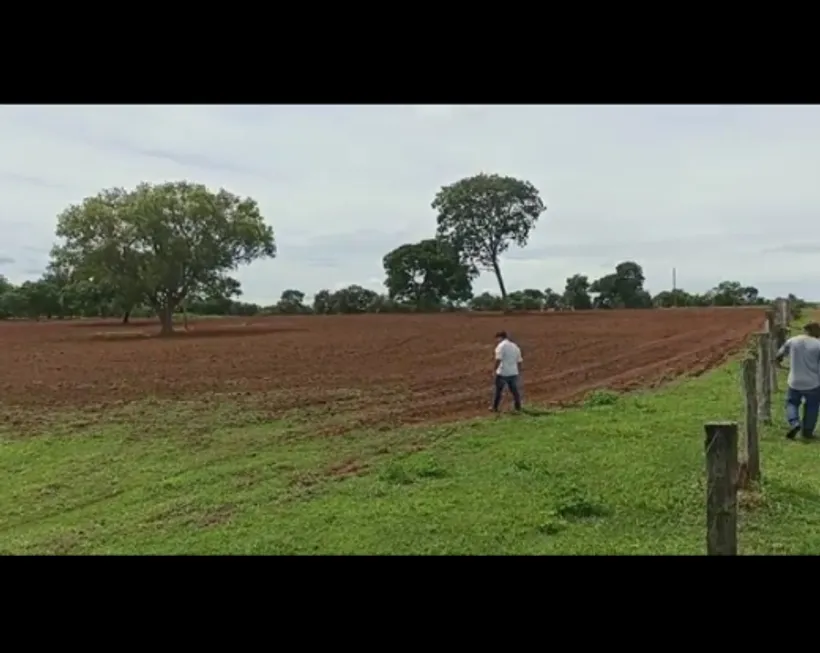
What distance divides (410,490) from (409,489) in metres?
0.05

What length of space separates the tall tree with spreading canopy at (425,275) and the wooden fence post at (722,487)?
59.8 m

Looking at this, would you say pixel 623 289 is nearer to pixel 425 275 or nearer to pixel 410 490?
pixel 425 275

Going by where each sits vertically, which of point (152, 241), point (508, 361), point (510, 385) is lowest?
point (510, 385)

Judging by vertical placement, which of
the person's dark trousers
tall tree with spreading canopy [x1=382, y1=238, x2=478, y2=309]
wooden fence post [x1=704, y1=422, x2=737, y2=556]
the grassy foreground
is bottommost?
the grassy foreground

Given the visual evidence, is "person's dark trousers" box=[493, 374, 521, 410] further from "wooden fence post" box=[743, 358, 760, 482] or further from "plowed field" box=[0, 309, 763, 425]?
"wooden fence post" box=[743, 358, 760, 482]

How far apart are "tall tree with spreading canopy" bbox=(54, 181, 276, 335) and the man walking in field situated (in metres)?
34.4

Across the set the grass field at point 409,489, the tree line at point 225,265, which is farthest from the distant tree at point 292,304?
the grass field at point 409,489

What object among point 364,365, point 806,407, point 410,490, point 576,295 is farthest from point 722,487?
point 576,295

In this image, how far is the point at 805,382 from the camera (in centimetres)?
916

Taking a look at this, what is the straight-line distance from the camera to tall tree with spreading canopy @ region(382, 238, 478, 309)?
210 ft

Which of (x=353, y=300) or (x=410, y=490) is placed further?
(x=353, y=300)

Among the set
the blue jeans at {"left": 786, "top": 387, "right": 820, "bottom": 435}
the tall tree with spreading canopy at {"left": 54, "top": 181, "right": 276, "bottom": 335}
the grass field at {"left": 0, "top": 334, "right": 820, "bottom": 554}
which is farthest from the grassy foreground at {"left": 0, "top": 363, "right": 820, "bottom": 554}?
the tall tree with spreading canopy at {"left": 54, "top": 181, "right": 276, "bottom": 335}
